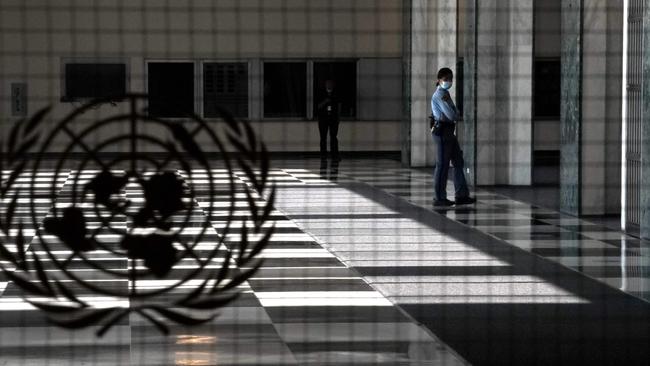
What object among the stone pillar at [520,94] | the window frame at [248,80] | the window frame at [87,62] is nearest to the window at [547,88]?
the window frame at [248,80]

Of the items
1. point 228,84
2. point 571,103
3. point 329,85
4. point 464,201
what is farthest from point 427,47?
point 571,103

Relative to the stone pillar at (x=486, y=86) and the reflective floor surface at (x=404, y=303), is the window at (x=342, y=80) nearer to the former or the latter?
the stone pillar at (x=486, y=86)

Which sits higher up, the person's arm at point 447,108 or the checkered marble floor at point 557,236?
the person's arm at point 447,108

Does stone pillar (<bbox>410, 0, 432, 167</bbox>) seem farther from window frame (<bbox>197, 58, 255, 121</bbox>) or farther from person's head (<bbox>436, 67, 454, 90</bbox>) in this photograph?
person's head (<bbox>436, 67, 454, 90</bbox>)

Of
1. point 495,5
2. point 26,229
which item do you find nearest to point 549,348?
point 26,229

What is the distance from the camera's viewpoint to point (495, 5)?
11930 millimetres

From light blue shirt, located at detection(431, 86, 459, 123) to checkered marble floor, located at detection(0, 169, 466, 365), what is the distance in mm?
3271

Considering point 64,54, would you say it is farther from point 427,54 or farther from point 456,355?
point 456,355

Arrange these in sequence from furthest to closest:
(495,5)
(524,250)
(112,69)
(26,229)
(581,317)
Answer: (112,69) → (495,5) → (26,229) → (524,250) → (581,317)

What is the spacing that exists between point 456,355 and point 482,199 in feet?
21.2

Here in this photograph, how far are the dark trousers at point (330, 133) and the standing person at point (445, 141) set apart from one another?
6.32 metres

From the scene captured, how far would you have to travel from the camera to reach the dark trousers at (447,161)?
386 inches

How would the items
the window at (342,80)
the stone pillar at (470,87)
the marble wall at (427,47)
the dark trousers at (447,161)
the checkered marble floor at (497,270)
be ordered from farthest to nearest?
the window at (342,80), the marble wall at (427,47), the stone pillar at (470,87), the dark trousers at (447,161), the checkered marble floor at (497,270)

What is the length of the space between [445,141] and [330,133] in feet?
21.8
